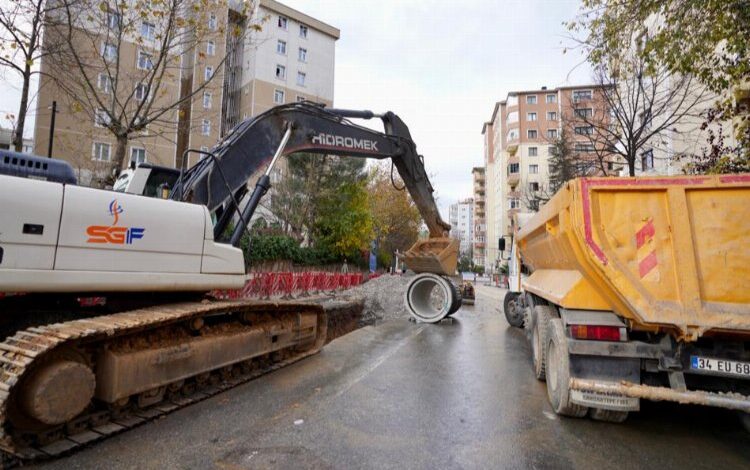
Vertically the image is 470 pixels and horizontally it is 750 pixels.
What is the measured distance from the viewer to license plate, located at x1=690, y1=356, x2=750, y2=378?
3441 millimetres

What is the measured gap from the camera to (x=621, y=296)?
3504mm

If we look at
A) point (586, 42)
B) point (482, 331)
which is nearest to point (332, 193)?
point (482, 331)

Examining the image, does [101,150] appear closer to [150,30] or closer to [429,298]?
[150,30]

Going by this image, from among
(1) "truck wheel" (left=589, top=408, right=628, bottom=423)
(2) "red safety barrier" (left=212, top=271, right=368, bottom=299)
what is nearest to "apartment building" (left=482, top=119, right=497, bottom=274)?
(2) "red safety barrier" (left=212, top=271, right=368, bottom=299)

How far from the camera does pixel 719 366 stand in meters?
3.49

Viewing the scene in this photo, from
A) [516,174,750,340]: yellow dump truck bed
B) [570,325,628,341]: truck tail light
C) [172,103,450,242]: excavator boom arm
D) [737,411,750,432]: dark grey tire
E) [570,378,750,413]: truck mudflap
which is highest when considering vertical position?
A: [172,103,450,242]: excavator boom arm

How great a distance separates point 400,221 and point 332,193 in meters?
14.9

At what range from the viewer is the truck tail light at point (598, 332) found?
3.73 metres

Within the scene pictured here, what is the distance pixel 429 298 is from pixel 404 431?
27.7ft

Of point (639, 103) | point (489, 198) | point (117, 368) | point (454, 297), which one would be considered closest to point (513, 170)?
point (489, 198)

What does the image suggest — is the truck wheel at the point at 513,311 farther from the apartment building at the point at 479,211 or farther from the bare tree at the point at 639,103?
the apartment building at the point at 479,211

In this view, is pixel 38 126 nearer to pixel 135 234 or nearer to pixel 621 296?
pixel 135 234

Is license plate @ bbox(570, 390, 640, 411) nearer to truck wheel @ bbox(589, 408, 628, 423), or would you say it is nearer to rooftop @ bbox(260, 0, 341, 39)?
truck wheel @ bbox(589, 408, 628, 423)

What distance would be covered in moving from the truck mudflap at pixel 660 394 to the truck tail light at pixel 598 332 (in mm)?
378
